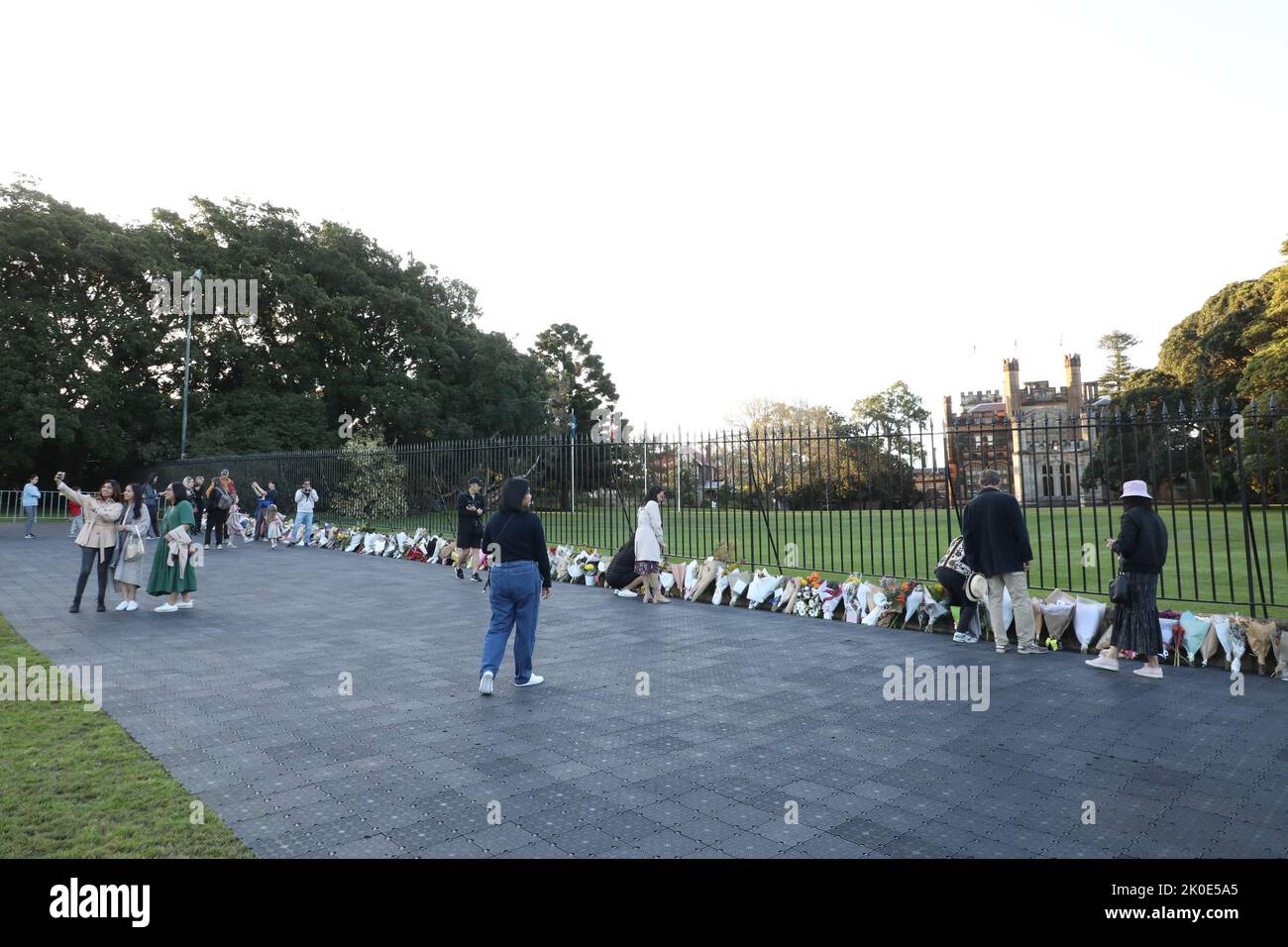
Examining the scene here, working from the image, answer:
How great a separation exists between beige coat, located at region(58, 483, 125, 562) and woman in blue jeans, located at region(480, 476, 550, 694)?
634 centimetres

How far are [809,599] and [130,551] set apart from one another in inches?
357

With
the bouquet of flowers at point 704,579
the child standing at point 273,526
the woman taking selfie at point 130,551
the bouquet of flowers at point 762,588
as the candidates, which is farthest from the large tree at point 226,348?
the bouquet of flowers at point 762,588

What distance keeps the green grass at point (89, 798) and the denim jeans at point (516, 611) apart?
2.50 metres

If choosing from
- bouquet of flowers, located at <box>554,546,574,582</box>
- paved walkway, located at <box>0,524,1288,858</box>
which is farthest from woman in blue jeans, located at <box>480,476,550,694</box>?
bouquet of flowers, located at <box>554,546,574,582</box>

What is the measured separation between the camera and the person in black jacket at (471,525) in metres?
12.8

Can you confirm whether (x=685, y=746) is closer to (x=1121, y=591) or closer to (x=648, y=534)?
(x=1121, y=591)

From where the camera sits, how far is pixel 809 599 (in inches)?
398

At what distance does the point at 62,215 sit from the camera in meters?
29.5

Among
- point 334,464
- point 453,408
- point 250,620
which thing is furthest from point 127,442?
point 250,620

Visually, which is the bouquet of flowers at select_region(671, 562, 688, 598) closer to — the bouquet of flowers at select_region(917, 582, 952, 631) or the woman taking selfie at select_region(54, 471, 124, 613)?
the bouquet of flowers at select_region(917, 582, 952, 631)

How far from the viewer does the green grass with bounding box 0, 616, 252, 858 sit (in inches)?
139
